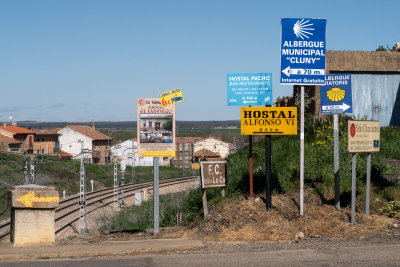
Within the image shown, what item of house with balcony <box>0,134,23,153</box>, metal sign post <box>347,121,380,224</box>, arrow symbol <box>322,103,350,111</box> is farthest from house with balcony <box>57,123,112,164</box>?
metal sign post <box>347,121,380,224</box>

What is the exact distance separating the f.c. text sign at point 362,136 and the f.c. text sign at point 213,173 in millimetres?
2610

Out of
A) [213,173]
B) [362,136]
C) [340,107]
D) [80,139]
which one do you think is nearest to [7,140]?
[80,139]

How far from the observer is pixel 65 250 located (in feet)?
29.3

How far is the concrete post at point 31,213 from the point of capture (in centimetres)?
966

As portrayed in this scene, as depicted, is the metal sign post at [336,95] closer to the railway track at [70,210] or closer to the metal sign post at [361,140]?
the metal sign post at [361,140]

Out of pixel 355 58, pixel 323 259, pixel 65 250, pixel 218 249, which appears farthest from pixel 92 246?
pixel 355 58

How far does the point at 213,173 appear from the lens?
37.4 feet

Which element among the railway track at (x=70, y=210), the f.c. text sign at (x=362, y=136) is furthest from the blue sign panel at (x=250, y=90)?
the railway track at (x=70, y=210)

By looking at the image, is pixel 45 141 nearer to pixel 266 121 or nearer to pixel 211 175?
pixel 211 175

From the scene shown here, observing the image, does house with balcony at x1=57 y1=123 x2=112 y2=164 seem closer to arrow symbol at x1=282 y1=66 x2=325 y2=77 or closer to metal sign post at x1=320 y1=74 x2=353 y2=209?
metal sign post at x1=320 y1=74 x2=353 y2=209

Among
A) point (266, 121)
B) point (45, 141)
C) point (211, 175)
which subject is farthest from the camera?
point (45, 141)

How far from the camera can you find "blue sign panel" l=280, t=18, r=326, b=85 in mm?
11086

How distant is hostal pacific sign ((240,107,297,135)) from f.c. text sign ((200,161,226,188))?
0.89 m

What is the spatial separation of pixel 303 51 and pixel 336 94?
1.50m
